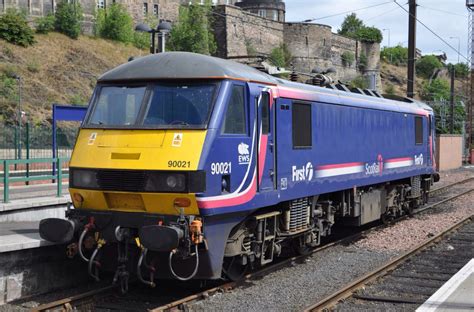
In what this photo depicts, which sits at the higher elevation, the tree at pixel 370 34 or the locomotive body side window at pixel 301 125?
the tree at pixel 370 34

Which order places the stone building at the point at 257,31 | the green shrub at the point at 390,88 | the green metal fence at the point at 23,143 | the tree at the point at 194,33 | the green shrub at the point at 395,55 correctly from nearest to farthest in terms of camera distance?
the green metal fence at the point at 23,143
the tree at the point at 194,33
the stone building at the point at 257,31
the green shrub at the point at 390,88
the green shrub at the point at 395,55

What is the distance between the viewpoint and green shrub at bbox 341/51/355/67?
298ft

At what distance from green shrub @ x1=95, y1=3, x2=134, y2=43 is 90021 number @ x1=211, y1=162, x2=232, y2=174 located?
55.3 meters

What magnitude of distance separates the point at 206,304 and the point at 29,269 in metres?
2.69

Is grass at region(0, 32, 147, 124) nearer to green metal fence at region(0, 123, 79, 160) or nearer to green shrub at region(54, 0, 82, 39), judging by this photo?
green shrub at region(54, 0, 82, 39)

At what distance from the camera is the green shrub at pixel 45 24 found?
56.3m

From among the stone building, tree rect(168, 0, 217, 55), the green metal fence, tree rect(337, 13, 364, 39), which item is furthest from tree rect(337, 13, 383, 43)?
the green metal fence

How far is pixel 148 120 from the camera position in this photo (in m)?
8.71

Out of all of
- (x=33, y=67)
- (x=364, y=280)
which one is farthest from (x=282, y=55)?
(x=364, y=280)

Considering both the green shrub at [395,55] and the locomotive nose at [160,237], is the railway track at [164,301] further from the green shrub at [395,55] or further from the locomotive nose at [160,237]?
the green shrub at [395,55]

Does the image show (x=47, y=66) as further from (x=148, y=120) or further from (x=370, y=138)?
(x=148, y=120)

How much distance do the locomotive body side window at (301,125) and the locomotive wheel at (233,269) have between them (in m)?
2.06

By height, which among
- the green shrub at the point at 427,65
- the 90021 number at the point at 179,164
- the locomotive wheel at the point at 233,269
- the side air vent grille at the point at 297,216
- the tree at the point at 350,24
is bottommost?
the locomotive wheel at the point at 233,269

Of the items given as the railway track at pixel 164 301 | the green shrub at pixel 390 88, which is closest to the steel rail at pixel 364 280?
Answer: the railway track at pixel 164 301
